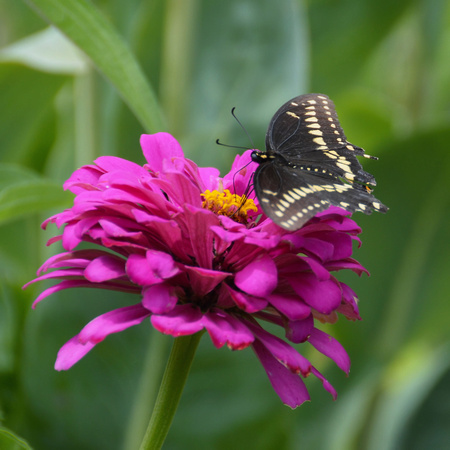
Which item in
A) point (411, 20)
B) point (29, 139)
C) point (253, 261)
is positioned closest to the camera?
point (253, 261)

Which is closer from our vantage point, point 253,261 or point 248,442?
point 253,261

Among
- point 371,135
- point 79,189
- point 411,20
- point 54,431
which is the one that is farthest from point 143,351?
point 411,20

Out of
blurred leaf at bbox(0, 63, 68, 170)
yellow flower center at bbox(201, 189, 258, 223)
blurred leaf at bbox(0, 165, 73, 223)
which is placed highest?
yellow flower center at bbox(201, 189, 258, 223)

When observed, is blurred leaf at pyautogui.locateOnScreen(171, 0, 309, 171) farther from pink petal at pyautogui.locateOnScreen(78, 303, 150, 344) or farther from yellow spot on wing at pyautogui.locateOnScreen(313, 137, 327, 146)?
pink petal at pyautogui.locateOnScreen(78, 303, 150, 344)

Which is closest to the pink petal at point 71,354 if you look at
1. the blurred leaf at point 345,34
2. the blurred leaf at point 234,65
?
the blurred leaf at point 234,65

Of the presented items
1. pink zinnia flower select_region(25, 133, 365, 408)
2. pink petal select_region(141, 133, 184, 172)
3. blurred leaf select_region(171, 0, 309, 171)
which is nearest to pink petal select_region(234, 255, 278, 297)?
pink zinnia flower select_region(25, 133, 365, 408)

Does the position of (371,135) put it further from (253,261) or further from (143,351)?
(253,261)

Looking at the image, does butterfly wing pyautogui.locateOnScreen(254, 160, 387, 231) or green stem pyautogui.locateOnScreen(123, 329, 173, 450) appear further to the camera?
green stem pyautogui.locateOnScreen(123, 329, 173, 450)
